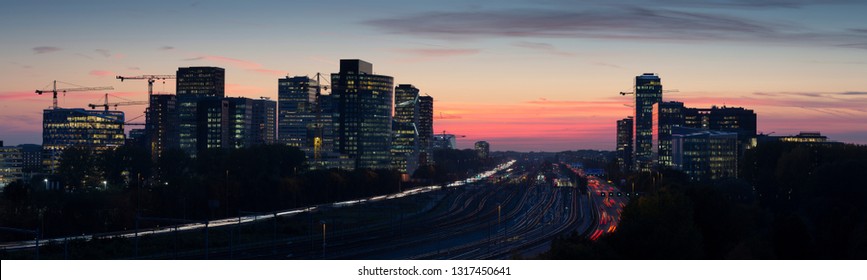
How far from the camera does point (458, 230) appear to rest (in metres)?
120

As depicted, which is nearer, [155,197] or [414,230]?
[414,230]

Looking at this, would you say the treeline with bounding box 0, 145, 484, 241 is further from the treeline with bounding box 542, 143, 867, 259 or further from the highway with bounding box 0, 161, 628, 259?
the treeline with bounding box 542, 143, 867, 259

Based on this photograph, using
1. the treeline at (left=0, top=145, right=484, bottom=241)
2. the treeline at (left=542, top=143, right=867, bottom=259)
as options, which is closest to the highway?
the treeline at (left=0, top=145, right=484, bottom=241)

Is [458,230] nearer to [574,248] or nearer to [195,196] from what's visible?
[195,196]

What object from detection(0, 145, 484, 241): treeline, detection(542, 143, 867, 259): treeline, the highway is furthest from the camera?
detection(0, 145, 484, 241): treeline

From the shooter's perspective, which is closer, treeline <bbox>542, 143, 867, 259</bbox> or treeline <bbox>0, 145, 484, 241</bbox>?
treeline <bbox>542, 143, 867, 259</bbox>

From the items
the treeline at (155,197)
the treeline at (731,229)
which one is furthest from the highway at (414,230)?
the treeline at (731,229)

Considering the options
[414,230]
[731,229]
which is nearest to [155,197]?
[414,230]

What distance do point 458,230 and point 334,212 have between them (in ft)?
101

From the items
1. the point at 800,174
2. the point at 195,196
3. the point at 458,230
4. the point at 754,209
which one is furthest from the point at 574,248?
the point at 800,174

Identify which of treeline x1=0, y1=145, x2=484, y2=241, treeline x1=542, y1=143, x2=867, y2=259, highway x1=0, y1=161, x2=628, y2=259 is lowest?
highway x1=0, y1=161, x2=628, y2=259

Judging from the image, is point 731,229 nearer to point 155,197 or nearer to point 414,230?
point 414,230

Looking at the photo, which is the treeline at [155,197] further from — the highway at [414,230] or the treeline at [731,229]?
the treeline at [731,229]
